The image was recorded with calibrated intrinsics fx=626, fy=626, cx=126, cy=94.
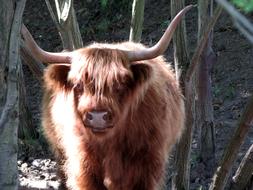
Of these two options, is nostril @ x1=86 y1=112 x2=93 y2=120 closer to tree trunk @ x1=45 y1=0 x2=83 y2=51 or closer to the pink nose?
the pink nose

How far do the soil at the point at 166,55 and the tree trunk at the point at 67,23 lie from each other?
4.62ft

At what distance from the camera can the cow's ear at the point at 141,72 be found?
398 cm

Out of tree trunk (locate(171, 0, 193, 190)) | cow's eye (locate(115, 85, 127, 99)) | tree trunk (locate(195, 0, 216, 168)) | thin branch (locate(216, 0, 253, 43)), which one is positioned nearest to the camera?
thin branch (locate(216, 0, 253, 43))

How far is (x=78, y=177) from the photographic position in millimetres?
4543

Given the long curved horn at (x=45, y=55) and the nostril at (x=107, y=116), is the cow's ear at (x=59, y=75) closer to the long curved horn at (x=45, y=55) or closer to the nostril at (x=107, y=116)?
the long curved horn at (x=45, y=55)

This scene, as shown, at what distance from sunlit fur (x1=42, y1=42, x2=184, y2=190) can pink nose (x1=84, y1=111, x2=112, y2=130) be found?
0.04 metres

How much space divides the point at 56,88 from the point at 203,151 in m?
2.49

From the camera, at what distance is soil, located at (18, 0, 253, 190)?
6.34 meters

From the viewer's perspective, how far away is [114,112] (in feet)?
12.7

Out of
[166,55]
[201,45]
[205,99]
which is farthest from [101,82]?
[166,55]

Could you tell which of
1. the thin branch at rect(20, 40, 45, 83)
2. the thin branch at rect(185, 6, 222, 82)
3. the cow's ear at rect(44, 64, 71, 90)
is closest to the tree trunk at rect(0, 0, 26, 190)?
the cow's ear at rect(44, 64, 71, 90)

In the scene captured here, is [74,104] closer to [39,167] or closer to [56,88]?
[56,88]

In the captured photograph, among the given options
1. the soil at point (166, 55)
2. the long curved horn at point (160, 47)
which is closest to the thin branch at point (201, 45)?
the long curved horn at point (160, 47)

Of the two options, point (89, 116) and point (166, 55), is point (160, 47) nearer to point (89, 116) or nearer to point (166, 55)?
point (89, 116)
